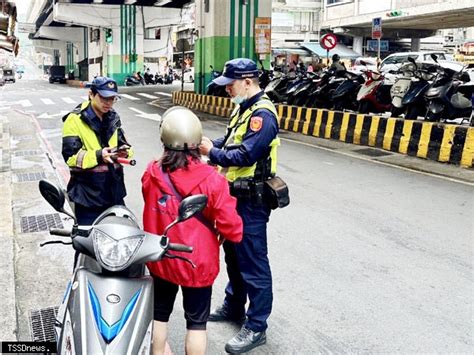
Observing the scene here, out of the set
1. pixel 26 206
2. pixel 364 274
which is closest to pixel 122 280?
pixel 364 274

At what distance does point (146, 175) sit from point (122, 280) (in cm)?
64

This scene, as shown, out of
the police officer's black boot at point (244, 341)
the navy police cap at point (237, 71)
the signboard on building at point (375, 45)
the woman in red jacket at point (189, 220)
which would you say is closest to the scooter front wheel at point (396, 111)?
the navy police cap at point (237, 71)

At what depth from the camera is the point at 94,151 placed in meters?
3.65

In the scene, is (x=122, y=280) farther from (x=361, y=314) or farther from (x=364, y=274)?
(x=364, y=274)

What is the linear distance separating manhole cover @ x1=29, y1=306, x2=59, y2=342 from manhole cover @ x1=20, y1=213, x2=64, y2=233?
1.99 meters

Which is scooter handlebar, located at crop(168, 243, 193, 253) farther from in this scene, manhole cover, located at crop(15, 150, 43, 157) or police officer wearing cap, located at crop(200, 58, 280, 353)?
manhole cover, located at crop(15, 150, 43, 157)

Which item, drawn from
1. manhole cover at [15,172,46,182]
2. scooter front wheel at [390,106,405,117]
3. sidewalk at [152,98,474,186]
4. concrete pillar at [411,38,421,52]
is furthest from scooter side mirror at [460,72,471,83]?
concrete pillar at [411,38,421,52]

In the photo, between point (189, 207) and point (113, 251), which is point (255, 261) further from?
point (113, 251)

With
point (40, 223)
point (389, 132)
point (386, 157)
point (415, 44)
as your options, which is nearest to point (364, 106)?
point (389, 132)

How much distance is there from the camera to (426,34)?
4509 cm

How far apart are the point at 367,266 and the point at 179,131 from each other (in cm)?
273

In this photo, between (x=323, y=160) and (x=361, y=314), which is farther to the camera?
(x=323, y=160)

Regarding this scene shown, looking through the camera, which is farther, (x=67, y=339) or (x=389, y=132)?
(x=389, y=132)

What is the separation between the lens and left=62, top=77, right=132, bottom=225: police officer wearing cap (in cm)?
366
